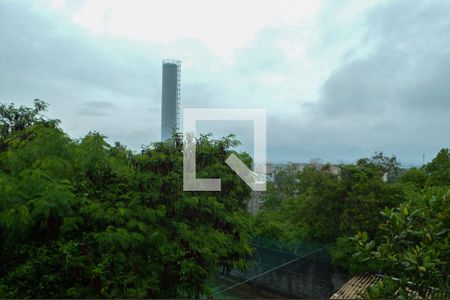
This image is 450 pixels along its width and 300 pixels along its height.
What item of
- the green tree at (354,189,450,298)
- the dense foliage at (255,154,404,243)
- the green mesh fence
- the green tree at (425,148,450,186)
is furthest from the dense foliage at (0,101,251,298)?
the green tree at (425,148,450,186)

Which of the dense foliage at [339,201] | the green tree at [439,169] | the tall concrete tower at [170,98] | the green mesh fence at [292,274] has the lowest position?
the green mesh fence at [292,274]

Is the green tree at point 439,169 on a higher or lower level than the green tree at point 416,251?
higher

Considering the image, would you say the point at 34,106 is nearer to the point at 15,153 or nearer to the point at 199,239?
the point at 15,153

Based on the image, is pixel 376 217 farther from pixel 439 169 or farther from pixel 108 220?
pixel 108 220

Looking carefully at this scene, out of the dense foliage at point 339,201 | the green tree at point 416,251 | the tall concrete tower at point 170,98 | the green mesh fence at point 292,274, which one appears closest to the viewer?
the green tree at point 416,251

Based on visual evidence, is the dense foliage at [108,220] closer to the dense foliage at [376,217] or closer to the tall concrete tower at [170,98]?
the tall concrete tower at [170,98]

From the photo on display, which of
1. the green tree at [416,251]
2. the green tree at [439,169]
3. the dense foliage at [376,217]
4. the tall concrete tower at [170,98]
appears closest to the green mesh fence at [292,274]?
the dense foliage at [376,217]

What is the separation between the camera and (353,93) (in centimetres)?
282

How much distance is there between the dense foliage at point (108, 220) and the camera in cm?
232

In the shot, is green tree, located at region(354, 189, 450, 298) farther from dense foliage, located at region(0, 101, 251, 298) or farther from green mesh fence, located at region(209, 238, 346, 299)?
green mesh fence, located at region(209, 238, 346, 299)

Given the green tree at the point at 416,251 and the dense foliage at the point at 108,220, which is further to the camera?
the dense foliage at the point at 108,220

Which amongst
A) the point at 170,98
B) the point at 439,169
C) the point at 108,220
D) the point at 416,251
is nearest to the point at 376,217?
the point at 439,169

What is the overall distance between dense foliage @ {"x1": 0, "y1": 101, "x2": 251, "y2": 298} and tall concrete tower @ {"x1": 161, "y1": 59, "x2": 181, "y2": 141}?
159mm

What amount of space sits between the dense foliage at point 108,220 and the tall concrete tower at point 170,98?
16cm
